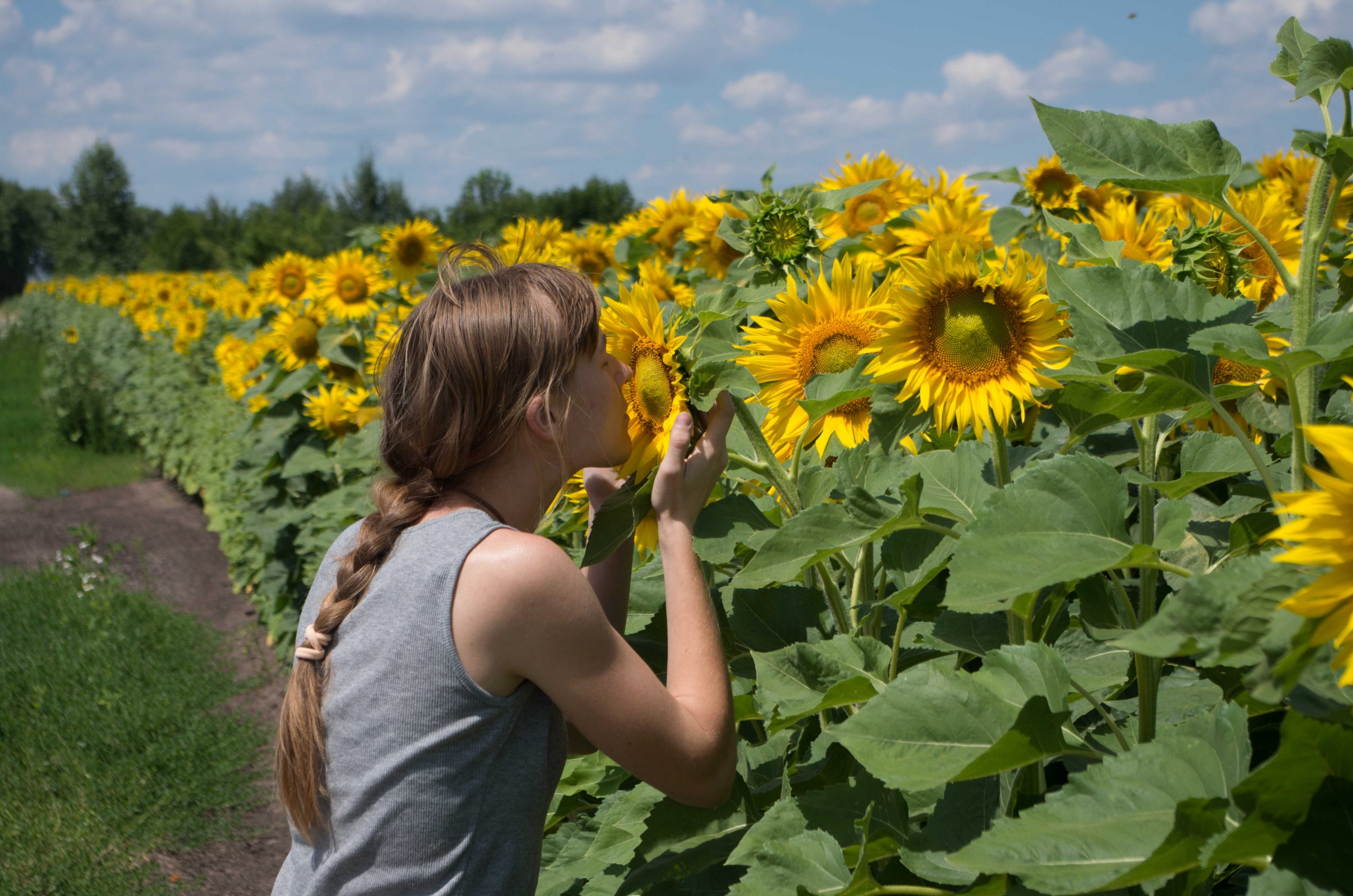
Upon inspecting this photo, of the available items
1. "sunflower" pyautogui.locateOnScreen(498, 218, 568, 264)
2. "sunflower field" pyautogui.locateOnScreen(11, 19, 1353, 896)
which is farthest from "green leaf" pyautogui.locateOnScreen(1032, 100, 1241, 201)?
"sunflower" pyautogui.locateOnScreen(498, 218, 568, 264)

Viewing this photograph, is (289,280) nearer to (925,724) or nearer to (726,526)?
(726,526)

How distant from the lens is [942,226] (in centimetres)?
297

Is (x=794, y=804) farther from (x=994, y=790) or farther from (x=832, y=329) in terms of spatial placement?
(x=832, y=329)

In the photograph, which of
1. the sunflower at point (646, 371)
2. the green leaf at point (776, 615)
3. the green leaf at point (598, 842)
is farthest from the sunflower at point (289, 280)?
the green leaf at point (776, 615)

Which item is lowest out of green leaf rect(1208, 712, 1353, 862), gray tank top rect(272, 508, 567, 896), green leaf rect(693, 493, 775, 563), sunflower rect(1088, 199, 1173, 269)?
gray tank top rect(272, 508, 567, 896)

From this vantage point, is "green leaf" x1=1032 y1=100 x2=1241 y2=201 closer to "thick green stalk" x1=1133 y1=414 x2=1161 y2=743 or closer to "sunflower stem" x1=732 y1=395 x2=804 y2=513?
"thick green stalk" x1=1133 y1=414 x2=1161 y2=743

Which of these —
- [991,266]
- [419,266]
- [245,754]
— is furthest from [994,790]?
[419,266]

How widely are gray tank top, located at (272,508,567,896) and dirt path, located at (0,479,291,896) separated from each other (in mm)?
2770

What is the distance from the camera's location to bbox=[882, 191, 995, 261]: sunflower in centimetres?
290

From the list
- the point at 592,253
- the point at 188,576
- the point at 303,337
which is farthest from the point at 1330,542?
the point at 188,576

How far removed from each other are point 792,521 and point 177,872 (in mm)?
3702

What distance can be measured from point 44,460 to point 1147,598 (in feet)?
46.6

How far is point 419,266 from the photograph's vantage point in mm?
6172

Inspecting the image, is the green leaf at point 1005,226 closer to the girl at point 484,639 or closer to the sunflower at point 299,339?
the girl at point 484,639
